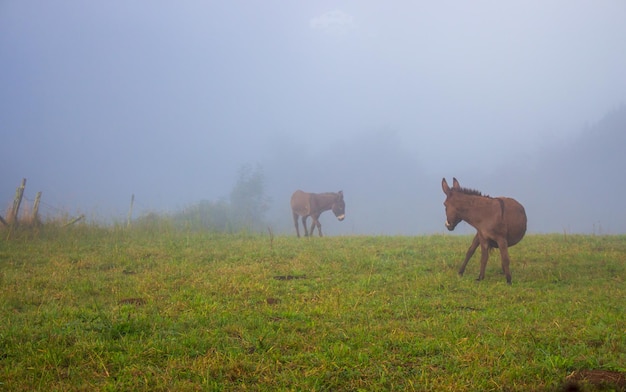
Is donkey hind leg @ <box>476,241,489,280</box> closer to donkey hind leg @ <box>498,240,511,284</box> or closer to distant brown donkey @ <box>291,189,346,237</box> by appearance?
donkey hind leg @ <box>498,240,511,284</box>

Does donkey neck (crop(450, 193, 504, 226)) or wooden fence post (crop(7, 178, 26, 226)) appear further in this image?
wooden fence post (crop(7, 178, 26, 226))

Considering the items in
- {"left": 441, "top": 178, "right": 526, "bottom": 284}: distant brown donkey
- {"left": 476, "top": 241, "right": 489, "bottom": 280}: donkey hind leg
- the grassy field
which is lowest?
the grassy field

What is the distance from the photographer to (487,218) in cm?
1035

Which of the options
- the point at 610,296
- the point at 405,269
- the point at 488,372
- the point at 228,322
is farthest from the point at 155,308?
the point at 610,296

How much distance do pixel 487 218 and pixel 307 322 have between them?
5.23 metres

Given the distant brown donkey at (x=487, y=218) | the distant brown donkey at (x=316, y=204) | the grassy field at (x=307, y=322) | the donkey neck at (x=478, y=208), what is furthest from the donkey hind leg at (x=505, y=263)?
the distant brown donkey at (x=316, y=204)

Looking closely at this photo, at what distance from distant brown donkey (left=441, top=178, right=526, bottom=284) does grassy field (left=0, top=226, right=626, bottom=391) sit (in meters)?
0.60

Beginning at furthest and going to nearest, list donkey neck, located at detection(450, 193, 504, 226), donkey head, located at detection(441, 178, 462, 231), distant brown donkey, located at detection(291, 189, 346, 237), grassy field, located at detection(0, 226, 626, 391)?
distant brown donkey, located at detection(291, 189, 346, 237) < donkey head, located at detection(441, 178, 462, 231) < donkey neck, located at detection(450, 193, 504, 226) < grassy field, located at detection(0, 226, 626, 391)

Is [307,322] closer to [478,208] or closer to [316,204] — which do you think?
[478,208]

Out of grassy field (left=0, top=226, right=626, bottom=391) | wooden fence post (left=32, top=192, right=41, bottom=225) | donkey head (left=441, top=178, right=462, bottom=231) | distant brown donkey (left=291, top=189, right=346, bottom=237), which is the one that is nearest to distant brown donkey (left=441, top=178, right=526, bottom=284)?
donkey head (left=441, top=178, right=462, bottom=231)

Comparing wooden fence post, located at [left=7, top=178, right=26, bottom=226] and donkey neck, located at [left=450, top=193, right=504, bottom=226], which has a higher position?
wooden fence post, located at [left=7, top=178, right=26, bottom=226]

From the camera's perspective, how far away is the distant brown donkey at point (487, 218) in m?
10.2

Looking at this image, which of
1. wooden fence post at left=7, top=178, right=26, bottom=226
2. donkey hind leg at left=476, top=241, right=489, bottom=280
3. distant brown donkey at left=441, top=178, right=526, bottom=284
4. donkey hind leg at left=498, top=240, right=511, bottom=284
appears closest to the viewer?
donkey hind leg at left=498, top=240, right=511, bottom=284

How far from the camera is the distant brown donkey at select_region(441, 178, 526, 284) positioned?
10.2 m
